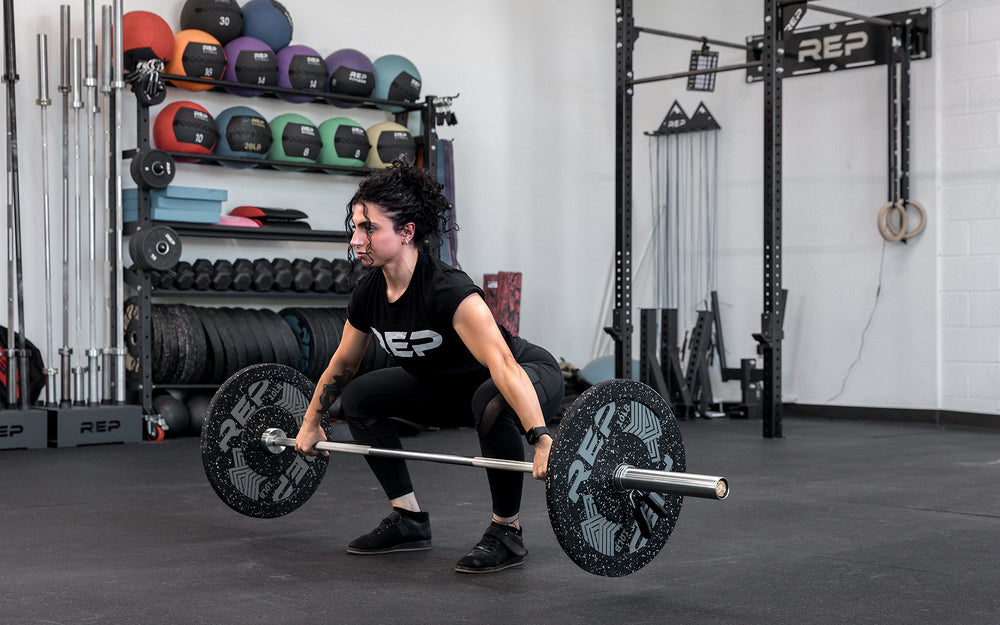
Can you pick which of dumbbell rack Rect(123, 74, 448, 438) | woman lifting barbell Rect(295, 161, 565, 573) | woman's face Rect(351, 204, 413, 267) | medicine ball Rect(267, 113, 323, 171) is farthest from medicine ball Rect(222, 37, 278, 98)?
woman's face Rect(351, 204, 413, 267)

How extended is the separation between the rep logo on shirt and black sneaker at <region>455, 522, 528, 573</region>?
45cm

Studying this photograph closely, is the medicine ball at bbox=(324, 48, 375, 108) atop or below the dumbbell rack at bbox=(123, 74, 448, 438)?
atop

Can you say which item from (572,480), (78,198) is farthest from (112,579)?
(78,198)

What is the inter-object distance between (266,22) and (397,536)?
382cm

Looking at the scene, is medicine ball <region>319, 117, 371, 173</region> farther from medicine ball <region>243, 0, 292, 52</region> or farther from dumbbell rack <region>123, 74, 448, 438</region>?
medicine ball <region>243, 0, 292, 52</region>

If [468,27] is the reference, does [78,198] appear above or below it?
below

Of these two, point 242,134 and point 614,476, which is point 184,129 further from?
point 614,476

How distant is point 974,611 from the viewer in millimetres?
2201

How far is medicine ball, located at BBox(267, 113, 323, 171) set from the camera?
19.1 ft

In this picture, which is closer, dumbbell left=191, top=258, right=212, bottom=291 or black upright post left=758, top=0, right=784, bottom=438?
black upright post left=758, top=0, right=784, bottom=438

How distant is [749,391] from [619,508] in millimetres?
4687

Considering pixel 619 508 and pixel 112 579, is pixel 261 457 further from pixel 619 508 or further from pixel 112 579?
pixel 619 508

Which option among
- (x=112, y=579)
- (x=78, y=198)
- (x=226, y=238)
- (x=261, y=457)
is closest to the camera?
(x=112, y=579)

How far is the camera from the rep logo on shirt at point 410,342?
8.34 feet
